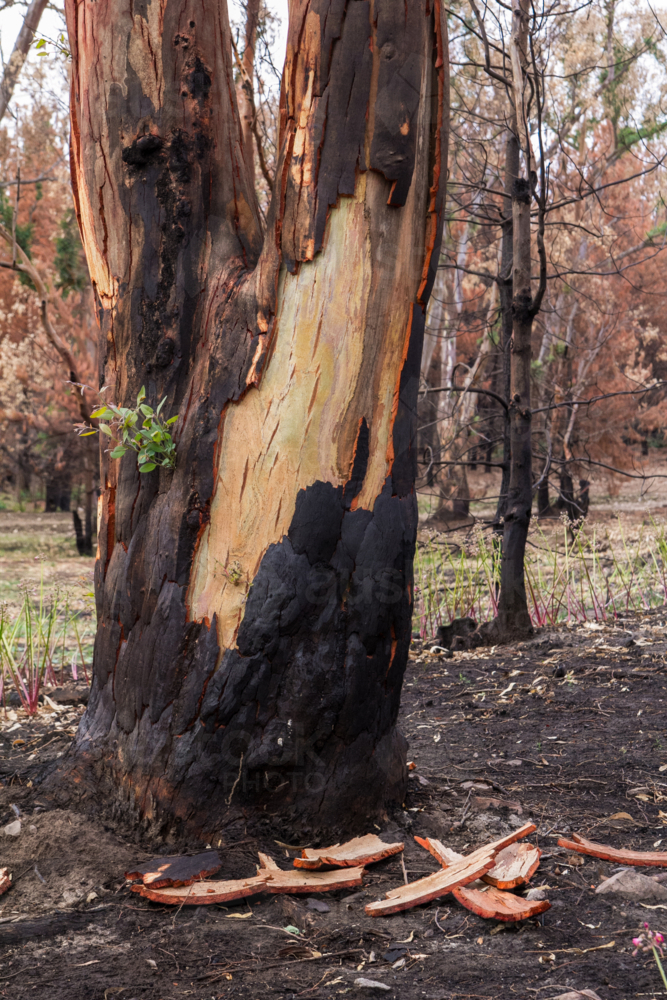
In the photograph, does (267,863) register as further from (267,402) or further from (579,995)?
(267,402)

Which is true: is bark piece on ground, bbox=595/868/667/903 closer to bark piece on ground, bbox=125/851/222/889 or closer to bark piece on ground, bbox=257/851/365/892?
bark piece on ground, bbox=257/851/365/892

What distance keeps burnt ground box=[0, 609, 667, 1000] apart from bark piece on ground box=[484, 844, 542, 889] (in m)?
0.05

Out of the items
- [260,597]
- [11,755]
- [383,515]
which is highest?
[383,515]

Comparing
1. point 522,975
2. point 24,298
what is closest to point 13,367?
point 24,298

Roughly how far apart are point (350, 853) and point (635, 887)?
0.71 m

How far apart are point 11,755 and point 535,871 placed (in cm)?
208

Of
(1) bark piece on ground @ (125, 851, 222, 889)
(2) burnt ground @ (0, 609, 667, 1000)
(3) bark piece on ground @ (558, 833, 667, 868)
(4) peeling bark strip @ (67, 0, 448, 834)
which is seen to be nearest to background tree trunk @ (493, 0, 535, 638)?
(2) burnt ground @ (0, 609, 667, 1000)

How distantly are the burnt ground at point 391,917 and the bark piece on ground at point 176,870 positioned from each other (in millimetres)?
43

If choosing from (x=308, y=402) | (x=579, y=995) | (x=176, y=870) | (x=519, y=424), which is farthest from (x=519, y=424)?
(x=579, y=995)

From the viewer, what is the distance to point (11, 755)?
2.99 metres

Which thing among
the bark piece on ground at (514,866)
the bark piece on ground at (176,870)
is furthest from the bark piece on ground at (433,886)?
the bark piece on ground at (176,870)

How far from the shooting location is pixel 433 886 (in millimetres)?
1841

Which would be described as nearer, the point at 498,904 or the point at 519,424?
the point at 498,904

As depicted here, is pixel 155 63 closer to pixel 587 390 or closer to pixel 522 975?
pixel 522 975
